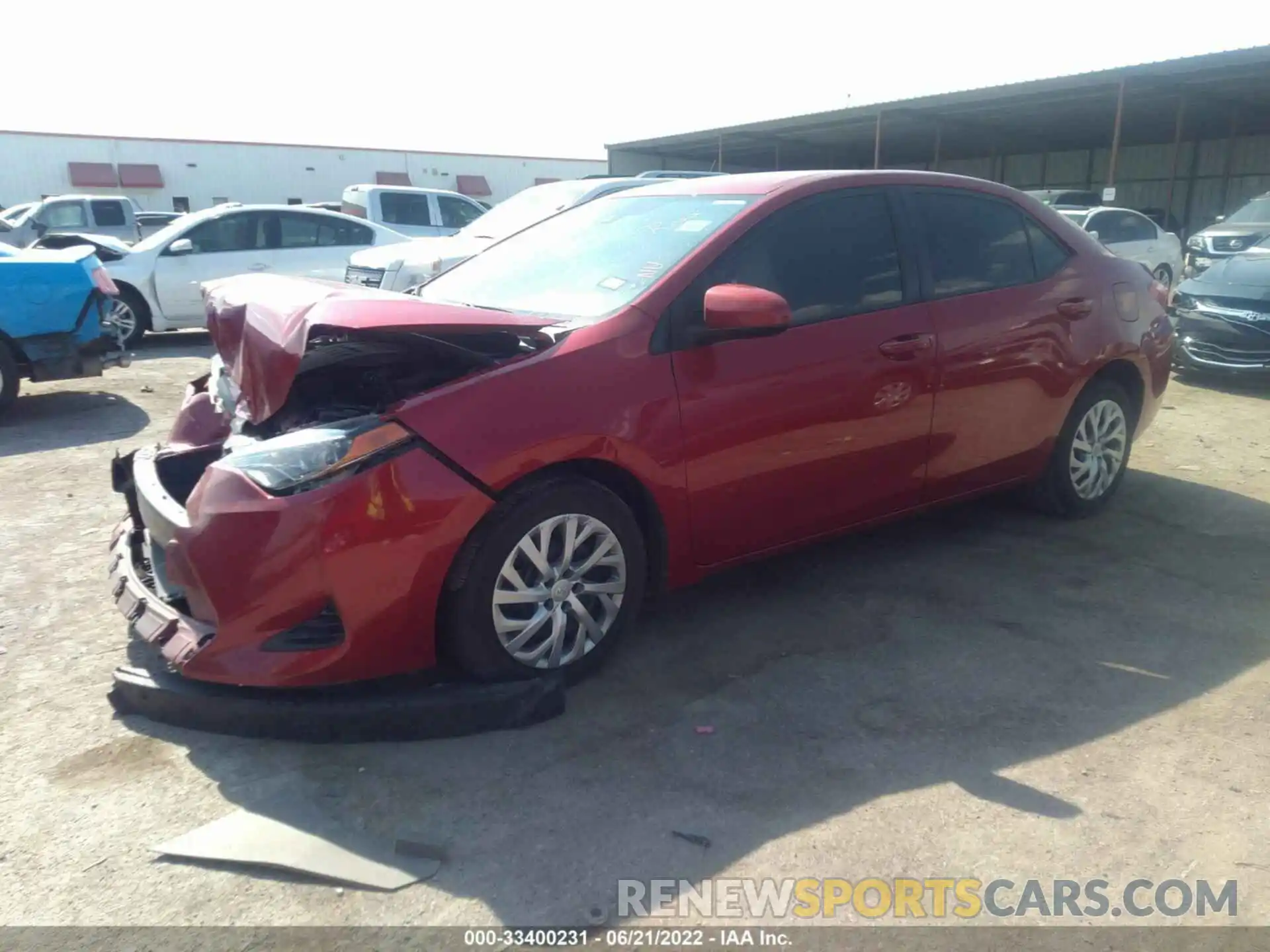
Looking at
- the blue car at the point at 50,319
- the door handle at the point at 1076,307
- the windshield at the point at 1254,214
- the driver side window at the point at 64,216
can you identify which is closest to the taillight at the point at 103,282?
the blue car at the point at 50,319

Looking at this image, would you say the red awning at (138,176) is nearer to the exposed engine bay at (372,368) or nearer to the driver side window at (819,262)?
the exposed engine bay at (372,368)

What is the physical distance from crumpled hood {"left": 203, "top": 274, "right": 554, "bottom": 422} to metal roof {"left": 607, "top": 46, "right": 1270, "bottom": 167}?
18.5 m

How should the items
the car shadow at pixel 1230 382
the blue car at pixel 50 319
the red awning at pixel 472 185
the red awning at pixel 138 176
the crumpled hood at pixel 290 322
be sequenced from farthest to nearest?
the red awning at pixel 472 185, the red awning at pixel 138 176, the car shadow at pixel 1230 382, the blue car at pixel 50 319, the crumpled hood at pixel 290 322

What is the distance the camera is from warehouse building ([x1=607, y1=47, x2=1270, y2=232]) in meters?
20.2

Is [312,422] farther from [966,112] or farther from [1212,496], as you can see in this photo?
[966,112]

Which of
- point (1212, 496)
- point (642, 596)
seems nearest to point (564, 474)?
point (642, 596)

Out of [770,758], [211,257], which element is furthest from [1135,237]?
[770,758]

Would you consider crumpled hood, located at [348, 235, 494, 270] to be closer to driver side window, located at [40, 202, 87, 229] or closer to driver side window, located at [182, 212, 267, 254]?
driver side window, located at [182, 212, 267, 254]

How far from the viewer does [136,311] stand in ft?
37.8

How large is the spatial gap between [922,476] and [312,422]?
2.52m

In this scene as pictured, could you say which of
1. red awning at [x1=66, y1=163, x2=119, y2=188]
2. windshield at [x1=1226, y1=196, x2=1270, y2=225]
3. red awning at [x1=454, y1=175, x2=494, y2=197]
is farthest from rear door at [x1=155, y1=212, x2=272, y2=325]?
red awning at [x1=454, y1=175, x2=494, y2=197]

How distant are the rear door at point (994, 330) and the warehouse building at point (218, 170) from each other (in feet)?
107

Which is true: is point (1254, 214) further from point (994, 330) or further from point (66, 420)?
point (66, 420)

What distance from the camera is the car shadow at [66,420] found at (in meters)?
7.08
